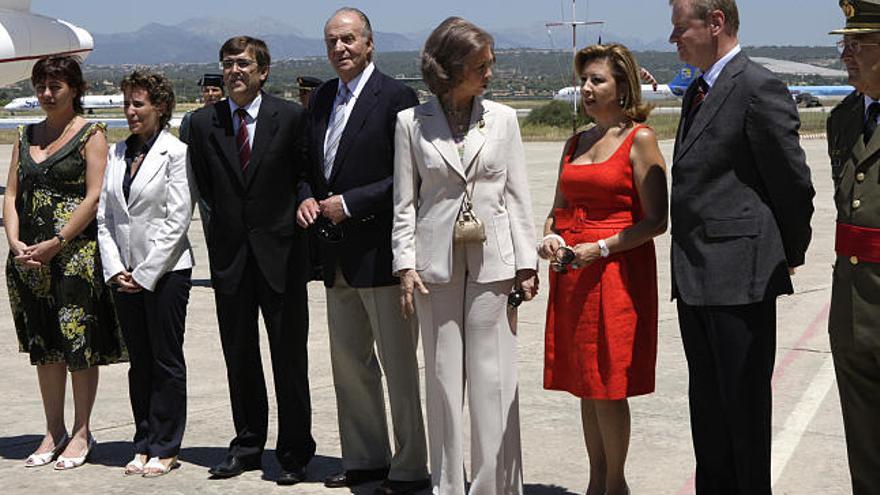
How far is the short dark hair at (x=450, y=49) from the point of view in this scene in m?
5.41

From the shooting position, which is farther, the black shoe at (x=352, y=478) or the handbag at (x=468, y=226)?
the black shoe at (x=352, y=478)

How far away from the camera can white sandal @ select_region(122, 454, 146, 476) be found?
21.4ft

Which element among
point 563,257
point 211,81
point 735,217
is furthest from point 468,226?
point 211,81

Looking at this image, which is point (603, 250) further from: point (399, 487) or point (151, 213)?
point (151, 213)

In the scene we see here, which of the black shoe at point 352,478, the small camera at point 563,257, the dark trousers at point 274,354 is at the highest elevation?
the small camera at point 563,257

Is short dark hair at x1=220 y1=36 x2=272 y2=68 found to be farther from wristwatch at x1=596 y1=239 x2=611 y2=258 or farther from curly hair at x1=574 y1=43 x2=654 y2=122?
wristwatch at x1=596 y1=239 x2=611 y2=258

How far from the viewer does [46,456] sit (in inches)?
267

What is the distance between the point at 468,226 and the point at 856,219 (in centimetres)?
161

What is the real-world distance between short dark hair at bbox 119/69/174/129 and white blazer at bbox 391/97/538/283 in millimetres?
1629

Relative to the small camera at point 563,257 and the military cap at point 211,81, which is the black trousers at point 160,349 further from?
the military cap at point 211,81

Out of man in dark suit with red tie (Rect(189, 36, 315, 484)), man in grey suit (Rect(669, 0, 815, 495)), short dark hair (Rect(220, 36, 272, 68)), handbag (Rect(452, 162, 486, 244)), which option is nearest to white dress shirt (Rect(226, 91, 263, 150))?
man in dark suit with red tie (Rect(189, 36, 315, 484))

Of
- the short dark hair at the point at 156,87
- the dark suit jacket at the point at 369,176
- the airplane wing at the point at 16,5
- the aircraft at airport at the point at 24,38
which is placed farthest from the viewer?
the airplane wing at the point at 16,5

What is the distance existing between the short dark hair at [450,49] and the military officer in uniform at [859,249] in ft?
4.94

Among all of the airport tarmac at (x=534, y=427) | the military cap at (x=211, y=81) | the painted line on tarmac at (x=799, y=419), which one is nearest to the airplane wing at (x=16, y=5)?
the military cap at (x=211, y=81)
